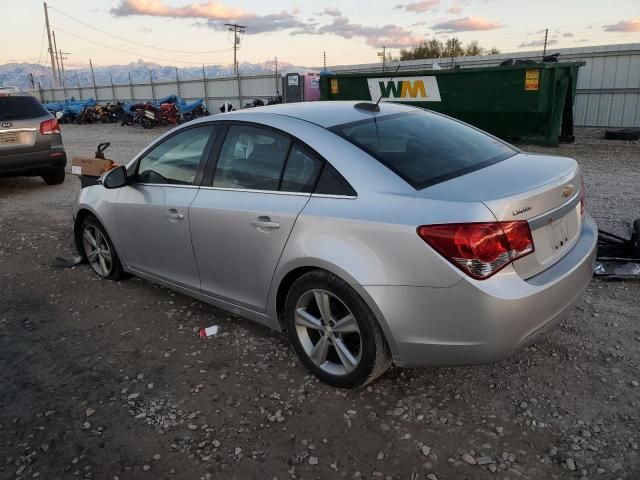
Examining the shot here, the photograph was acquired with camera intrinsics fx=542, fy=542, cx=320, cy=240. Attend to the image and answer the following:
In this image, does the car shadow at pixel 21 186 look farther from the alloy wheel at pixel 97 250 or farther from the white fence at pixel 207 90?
the white fence at pixel 207 90

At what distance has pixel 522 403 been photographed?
9.43 feet

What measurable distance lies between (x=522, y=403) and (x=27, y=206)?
8.01 metres

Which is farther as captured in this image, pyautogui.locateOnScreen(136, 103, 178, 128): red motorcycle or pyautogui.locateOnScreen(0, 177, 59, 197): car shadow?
pyautogui.locateOnScreen(136, 103, 178, 128): red motorcycle

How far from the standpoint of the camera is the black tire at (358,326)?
2742 millimetres

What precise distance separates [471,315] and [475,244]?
1.07ft

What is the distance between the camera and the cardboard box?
6.31 metres

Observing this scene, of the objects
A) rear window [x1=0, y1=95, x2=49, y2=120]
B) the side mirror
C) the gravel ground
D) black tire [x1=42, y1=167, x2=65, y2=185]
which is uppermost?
rear window [x1=0, y1=95, x2=49, y2=120]

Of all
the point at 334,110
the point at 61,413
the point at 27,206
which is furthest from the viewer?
the point at 27,206

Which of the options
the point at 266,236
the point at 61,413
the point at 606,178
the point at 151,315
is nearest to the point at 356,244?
the point at 266,236

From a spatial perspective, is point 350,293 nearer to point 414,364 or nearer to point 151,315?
point 414,364

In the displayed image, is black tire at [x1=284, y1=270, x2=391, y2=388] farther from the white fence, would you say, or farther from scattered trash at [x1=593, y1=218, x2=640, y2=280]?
the white fence

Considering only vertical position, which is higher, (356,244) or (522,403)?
(356,244)

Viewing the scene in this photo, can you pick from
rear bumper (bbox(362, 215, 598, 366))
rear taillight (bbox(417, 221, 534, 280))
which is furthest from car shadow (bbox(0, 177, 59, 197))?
Answer: rear taillight (bbox(417, 221, 534, 280))

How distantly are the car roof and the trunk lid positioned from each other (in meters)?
0.84
